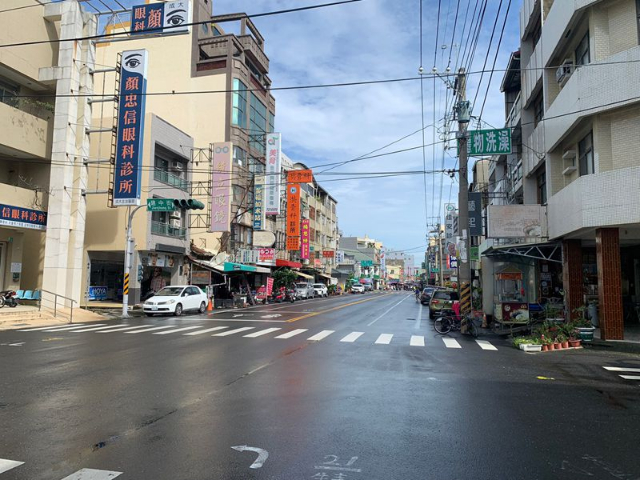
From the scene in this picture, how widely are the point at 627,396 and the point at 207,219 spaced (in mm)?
31649

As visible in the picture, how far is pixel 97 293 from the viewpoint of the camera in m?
32.1

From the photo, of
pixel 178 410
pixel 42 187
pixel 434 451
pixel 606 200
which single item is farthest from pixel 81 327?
pixel 606 200

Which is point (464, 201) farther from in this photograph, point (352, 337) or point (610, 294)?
point (352, 337)

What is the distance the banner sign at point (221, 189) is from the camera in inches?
1343

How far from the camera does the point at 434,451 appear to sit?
5039 mm

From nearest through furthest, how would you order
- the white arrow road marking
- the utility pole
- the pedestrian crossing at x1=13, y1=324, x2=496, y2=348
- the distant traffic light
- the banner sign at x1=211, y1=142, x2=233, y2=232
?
the white arrow road marking → the pedestrian crossing at x1=13, y1=324, x2=496, y2=348 → the utility pole → the distant traffic light → the banner sign at x1=211, y1=142, x2=233, y2=232

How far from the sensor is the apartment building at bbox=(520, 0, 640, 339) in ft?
45.1

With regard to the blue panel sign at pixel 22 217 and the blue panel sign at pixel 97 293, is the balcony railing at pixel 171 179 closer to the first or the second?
the blue panel sign at pixel 22 217

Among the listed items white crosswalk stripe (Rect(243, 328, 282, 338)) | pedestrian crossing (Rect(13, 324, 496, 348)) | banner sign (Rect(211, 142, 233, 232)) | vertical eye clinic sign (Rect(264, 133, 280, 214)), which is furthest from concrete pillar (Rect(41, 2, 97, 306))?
vertical eye clinic sign (Rect(264, 133, 280, 214))

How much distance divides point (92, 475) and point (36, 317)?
66.4 ft

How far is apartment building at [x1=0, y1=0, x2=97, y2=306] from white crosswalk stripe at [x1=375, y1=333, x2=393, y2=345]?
17.3 m

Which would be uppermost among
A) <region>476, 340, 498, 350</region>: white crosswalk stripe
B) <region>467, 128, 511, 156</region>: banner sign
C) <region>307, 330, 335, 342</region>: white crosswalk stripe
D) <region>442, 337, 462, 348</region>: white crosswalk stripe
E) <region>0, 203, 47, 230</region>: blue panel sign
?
<region>467, 128, 511, 156</region>: banner sign

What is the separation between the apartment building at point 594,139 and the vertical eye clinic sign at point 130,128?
20179 millimetres

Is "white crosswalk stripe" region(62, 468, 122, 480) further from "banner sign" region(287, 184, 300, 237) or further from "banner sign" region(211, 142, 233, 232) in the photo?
"banner sign" region(287, 184, 300, 237)
